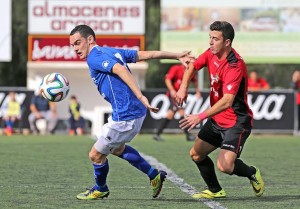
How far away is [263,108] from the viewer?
25.0m

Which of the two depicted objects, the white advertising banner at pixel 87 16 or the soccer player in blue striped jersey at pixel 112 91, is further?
the white advertising banner at pixel 87 16

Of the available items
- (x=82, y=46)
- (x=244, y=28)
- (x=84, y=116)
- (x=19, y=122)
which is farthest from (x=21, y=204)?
(x=244, y=28)

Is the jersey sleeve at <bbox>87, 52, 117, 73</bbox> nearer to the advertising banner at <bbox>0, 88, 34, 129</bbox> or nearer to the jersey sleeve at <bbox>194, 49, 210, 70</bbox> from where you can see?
the jersey sleeve at <bbox>194, 49, 210, 70</bbox>

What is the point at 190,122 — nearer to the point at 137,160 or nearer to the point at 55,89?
the point at 137,160

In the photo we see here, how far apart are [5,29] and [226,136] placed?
1948cm

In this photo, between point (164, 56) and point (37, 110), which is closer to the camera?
point (164, 56)

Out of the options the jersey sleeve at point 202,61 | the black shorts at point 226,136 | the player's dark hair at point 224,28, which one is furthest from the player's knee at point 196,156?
the player's dark hair at point 224,28

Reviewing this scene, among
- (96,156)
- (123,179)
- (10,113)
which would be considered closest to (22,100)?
(10,113)

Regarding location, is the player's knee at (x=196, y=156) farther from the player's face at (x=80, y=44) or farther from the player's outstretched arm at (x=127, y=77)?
the player's face at (x=80, y=44)

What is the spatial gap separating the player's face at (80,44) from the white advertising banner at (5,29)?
1898 cm

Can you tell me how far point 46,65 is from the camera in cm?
2753

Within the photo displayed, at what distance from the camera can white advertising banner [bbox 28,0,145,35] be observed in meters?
27.7

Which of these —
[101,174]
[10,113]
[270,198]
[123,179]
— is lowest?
[10,113]

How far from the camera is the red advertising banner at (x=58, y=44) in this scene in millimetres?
27500
